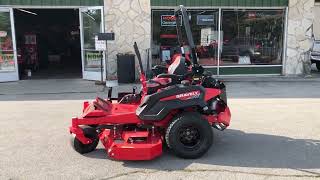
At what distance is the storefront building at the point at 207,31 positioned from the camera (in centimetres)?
1322

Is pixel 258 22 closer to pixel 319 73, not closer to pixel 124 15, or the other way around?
pixel 319 73

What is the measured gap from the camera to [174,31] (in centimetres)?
1392

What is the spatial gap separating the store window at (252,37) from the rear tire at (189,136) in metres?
9.23

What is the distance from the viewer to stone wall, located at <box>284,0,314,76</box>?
1405 cm

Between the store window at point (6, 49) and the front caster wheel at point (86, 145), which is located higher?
the store window at point (6, 49)

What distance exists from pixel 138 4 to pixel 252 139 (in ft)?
26.1

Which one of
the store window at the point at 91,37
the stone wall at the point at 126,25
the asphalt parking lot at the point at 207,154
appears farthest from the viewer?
the store window at the point at 91,37

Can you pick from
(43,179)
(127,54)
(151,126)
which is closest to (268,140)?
(151,126)

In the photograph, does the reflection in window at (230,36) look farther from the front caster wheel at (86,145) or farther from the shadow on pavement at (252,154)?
the front caster wheel at (86,145)

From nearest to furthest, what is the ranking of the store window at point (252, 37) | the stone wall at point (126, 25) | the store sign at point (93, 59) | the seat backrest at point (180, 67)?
the seat backrest at point (180, 67), the stone wall at point (126, 25), the store sign at point (93, 59), the store window at point (252, 37)

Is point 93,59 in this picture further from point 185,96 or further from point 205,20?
point 185,96

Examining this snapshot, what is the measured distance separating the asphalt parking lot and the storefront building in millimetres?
3672

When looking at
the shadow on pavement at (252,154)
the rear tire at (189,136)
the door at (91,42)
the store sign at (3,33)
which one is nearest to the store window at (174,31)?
the door at (91,42)

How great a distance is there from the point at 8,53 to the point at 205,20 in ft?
22.4
